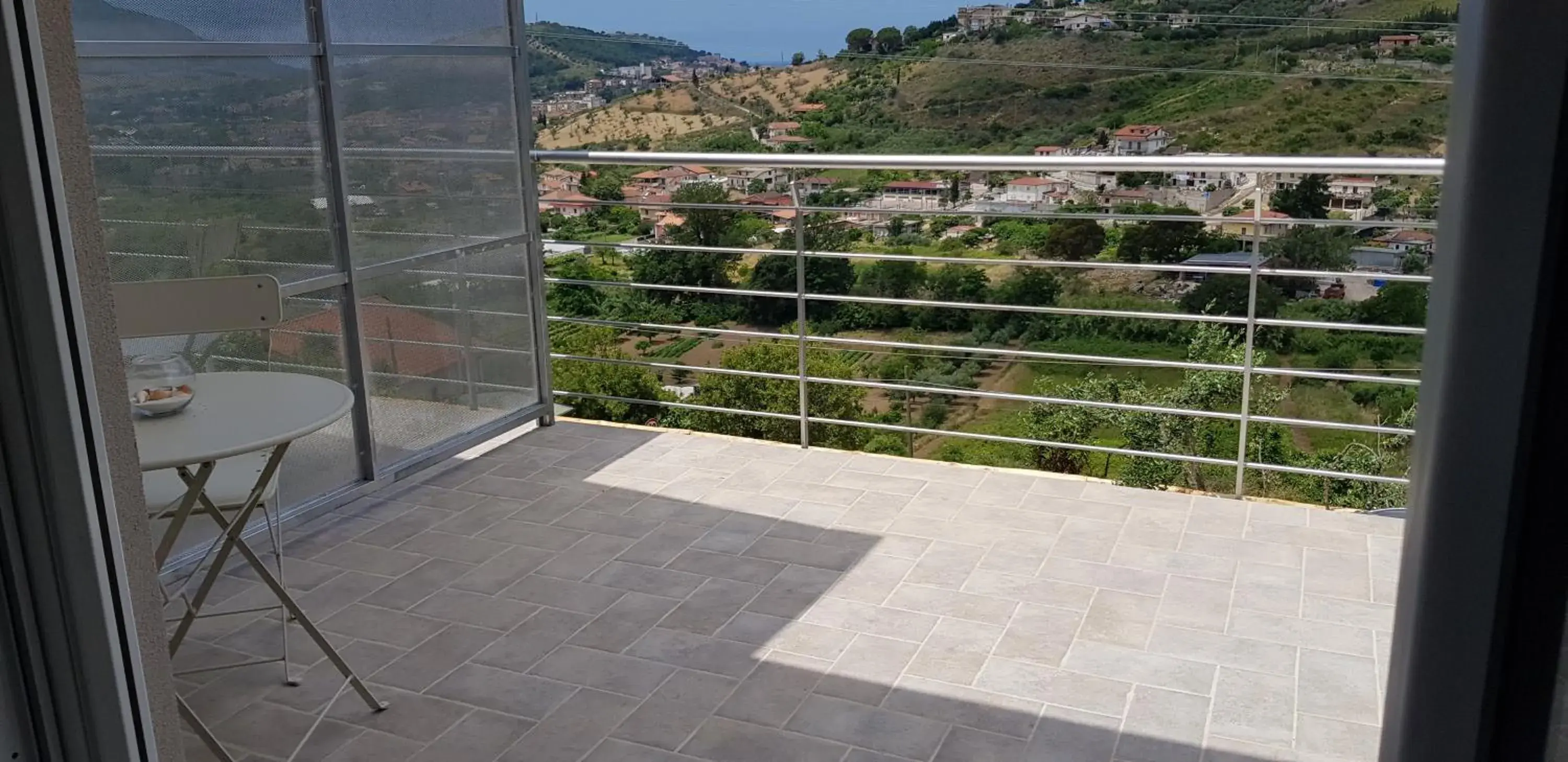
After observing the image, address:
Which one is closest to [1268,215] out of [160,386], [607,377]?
[160,386]

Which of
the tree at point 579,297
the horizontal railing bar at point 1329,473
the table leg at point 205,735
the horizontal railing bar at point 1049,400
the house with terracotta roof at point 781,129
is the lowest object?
the tree at point 579,297

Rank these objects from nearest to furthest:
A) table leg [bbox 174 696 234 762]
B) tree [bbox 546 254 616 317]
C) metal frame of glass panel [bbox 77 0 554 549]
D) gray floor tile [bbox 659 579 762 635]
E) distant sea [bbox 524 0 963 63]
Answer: table leg [bbox 174 696 234 762] < gray floor tile [bbox 659 579 762 635] < metal frame of glass panel [bbox 77 0 554 549] < tree [bbox 546 254 616 317] < distant sea [bbox 524 0 963 63]

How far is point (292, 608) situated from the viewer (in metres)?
2.54

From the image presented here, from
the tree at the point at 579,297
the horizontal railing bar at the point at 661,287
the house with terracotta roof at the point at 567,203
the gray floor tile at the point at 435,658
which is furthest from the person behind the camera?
the tree at the point at 579,297

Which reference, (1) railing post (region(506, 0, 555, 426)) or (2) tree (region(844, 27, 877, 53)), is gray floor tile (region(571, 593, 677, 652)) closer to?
(1) railing post (region(506, 0, 555, 426))

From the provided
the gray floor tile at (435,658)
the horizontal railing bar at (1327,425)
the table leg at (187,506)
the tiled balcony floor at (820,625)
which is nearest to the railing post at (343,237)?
the tiled balcony floor at (820,625)

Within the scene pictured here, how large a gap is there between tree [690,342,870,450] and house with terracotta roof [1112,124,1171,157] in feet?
11.1

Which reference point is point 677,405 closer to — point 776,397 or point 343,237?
point 343,237

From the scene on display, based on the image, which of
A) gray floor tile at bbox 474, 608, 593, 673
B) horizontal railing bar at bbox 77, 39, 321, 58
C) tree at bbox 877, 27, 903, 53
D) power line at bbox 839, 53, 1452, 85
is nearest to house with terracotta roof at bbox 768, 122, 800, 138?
power line at bbox 839, 53, 1452, 85

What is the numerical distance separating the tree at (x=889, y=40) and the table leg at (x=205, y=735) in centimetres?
1163

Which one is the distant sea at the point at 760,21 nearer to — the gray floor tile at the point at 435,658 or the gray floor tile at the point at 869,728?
the gray floor tile at the point at 435,658

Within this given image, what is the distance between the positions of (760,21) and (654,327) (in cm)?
1004

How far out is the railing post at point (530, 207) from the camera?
14.5ft

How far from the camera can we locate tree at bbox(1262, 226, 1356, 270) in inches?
459
